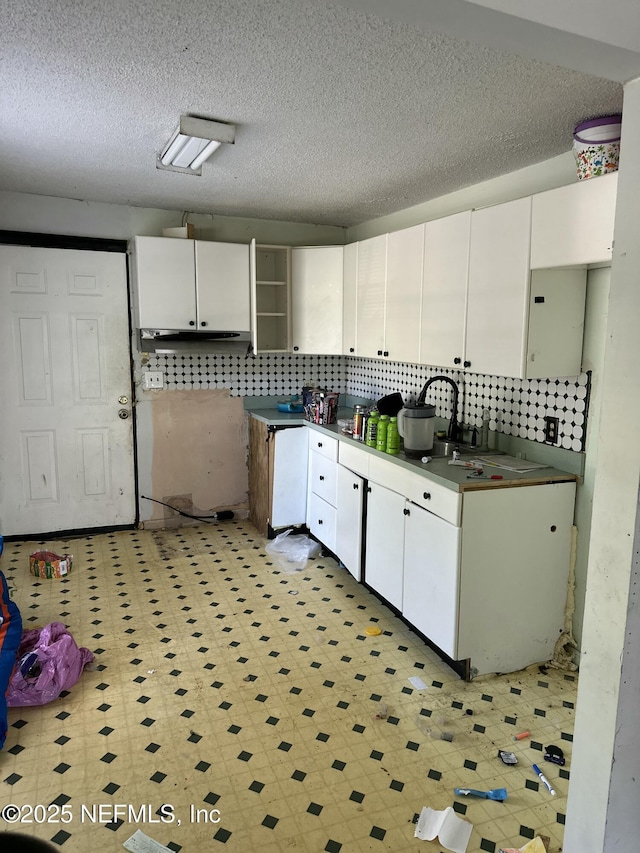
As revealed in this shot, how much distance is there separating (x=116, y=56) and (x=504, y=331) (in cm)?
184

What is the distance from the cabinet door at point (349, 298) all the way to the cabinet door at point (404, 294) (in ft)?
1.57

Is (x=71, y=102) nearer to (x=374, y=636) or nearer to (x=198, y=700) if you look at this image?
(x=198, y=700)

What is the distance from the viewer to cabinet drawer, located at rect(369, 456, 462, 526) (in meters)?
2.54

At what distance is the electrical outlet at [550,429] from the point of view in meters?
2.78

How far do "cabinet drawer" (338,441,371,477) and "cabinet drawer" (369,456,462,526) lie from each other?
7cm

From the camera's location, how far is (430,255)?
3.15 m

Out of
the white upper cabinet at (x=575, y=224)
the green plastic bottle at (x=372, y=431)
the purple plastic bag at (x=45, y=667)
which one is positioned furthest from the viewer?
the green plastic bottle at (x=372, y=431)

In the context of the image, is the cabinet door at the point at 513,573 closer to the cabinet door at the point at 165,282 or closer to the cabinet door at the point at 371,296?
the cabinet door at the point at 371,296

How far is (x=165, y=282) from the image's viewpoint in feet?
13.4

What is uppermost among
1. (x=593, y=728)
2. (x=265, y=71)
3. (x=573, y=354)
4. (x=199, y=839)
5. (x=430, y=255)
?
(x=265, y=71)

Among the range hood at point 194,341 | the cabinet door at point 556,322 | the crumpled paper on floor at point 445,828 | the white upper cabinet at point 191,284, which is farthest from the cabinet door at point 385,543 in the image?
the white upper cabinet at point 191,284

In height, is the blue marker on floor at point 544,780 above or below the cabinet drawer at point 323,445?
below

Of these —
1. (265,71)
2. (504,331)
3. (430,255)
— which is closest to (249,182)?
(430,255)

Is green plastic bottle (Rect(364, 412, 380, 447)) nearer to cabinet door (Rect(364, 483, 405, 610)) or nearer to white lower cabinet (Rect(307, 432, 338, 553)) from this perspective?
cabinet door (Rect(364, 483, 405, 610))
